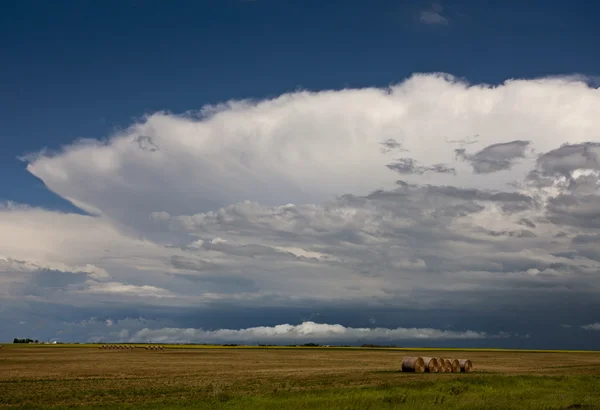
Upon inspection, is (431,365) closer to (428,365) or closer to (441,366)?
(428,365)

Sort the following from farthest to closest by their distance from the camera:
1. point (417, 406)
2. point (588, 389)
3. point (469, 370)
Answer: point (469, 370) → point (588, 389) → point (417, 406)

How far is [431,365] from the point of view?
53.7 metres

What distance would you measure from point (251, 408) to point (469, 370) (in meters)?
36.8

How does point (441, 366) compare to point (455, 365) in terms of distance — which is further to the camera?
point (455, 365)

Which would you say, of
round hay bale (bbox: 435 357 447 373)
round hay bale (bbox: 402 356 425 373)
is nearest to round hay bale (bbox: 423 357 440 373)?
round hay bale (bbox: 435 357 447 373)

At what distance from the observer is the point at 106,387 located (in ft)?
124

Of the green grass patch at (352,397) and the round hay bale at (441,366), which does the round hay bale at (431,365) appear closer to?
the round hay bale at (441,366)

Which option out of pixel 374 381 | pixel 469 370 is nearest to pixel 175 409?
pixel 374 381

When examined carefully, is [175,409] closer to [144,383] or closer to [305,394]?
[305,394]

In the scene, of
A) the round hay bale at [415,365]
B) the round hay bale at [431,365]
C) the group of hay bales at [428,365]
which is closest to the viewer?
the round hay bale at [415,365]

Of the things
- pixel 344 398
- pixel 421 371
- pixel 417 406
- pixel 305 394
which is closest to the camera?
pixel 417 406

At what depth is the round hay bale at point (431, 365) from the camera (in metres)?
53.5

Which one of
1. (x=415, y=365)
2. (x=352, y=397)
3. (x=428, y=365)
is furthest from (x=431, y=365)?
(x=352, y=397)

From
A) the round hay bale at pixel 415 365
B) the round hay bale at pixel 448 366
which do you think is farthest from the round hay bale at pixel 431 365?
the round hay bale at pixel 448 366
